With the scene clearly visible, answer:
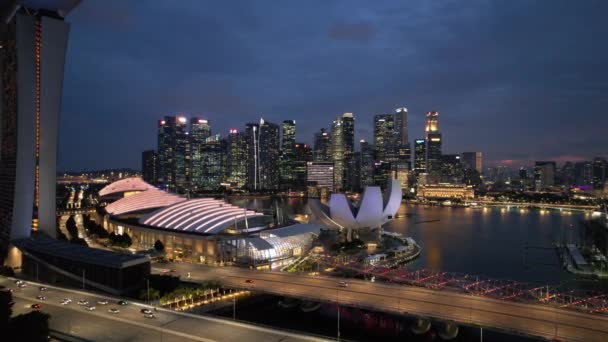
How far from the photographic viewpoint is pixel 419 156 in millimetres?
185125

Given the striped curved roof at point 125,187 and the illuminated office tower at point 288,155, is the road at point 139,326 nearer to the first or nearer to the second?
the striped curved roof at point 125,187

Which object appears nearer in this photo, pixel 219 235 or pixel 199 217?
pixel 219 235

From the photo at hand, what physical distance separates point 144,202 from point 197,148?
441ft

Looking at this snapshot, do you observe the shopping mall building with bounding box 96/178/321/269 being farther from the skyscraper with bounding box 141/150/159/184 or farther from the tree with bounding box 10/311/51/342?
the skyscraper with bounding box 141/150/159/184

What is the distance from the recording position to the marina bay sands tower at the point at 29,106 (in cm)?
2655

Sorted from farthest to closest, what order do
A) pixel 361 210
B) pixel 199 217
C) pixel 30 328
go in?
pixel 361 210, pixel 199 217, pixel 30 328

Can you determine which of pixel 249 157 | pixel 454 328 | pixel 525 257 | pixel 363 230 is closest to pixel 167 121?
pixel 249 157

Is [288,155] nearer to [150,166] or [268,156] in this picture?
[268,156]

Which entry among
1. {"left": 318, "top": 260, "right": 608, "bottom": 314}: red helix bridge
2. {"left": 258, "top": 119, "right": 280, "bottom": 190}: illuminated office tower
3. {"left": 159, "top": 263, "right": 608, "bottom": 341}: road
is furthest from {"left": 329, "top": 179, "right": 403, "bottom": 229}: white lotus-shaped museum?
{"left": 258, "top": 119, "right": 280, "bottom": 190}: illuminated office tower

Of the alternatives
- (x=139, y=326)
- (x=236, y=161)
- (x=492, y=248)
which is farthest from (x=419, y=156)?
(x=139, y=326)

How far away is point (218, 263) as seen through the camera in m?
30.7

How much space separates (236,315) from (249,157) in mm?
156765

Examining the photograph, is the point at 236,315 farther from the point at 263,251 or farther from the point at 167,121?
the point at 167,121

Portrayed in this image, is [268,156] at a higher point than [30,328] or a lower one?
higher
